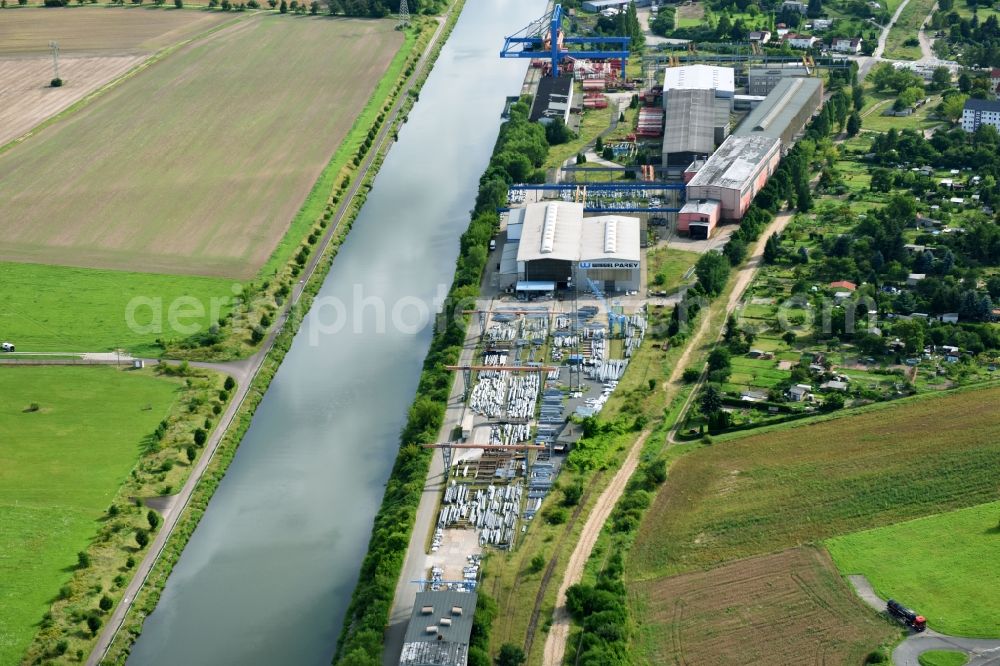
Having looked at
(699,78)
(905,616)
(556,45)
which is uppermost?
(556,45)

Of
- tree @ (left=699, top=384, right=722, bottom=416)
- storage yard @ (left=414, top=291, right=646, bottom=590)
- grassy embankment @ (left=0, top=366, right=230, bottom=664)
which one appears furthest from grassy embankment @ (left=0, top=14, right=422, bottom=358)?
tree @ (left=699, top=384, right=722, bottom=416)

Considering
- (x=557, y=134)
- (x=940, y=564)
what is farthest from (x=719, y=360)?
(x=557, y=134)

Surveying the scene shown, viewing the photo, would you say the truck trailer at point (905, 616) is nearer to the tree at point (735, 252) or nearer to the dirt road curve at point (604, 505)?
the dirt road curve at point (604, 505)

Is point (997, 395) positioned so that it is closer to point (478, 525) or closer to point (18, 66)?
point (478, 525)

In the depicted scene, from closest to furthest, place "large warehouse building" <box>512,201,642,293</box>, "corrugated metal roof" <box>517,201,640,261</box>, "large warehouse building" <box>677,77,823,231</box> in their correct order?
"large warehouse building" <box>512,201,642,293</box> < "corrugated metal roof" <box>517,201,640,261</box> < "large warehouse building" <box>677,77,823,231</box>

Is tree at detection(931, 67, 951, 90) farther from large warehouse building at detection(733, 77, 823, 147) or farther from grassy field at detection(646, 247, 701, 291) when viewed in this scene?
grassy field at detection(646, 247, 701, 291)

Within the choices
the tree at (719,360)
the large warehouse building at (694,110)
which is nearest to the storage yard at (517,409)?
the tree at (719,360)

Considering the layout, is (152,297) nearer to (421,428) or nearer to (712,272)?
(421,428)
